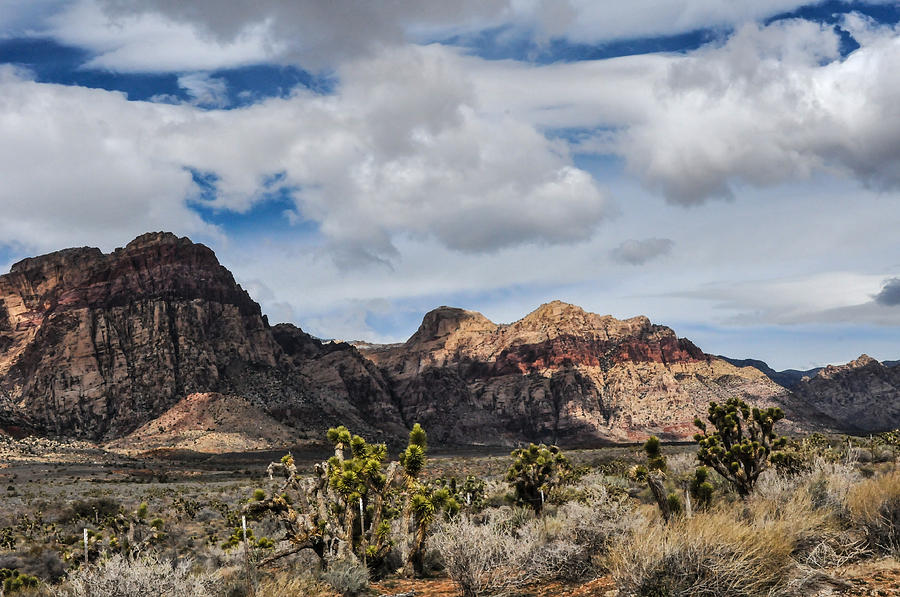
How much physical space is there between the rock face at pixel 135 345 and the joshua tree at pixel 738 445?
4029 inches

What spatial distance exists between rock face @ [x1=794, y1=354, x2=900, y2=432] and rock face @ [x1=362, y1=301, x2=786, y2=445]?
95.1 feet

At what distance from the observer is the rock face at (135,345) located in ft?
379

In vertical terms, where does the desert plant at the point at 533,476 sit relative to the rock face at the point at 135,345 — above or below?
below

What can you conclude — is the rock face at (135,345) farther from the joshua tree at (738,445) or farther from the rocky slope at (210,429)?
the joshua tree at (738,445)

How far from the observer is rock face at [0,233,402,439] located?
115 metres

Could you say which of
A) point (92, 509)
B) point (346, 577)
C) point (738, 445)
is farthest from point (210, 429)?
point (346, 577)

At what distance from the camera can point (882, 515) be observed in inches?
408

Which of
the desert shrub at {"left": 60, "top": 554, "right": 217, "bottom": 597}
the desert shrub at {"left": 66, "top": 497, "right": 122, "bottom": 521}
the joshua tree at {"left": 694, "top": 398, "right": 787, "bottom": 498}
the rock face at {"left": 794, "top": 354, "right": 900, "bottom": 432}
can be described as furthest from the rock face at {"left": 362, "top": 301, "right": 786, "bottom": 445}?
the desert shrub at {"left": 60, "top": 554, "right": 217, "bottom": 597}

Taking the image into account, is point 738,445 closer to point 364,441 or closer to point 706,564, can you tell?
point 364,441

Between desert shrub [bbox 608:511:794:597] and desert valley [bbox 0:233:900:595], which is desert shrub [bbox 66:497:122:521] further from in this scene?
desert shrub [bbox 608:511:794:597]

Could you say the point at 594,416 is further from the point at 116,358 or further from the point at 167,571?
the point at 167,571

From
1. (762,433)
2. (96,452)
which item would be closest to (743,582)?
(762,433)

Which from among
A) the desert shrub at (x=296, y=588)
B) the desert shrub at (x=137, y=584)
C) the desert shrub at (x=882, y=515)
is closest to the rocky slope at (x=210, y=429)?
the desert shrub at (x=296, y=588)

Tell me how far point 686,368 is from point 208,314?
124 metres
